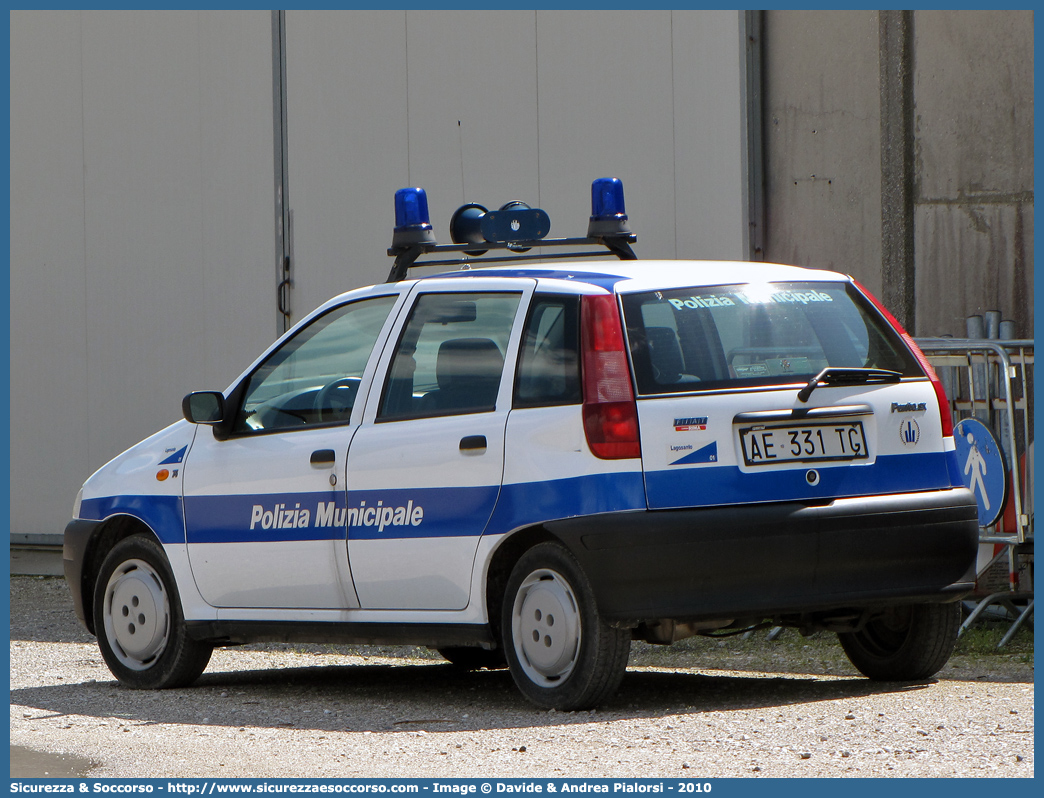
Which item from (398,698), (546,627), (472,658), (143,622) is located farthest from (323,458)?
(472,658)

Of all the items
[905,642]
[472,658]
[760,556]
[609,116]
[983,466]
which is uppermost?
[609,116]

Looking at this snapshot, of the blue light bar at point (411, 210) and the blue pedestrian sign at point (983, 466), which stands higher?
the blue light bar at point (411, 210)

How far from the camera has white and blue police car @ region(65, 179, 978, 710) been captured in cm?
615

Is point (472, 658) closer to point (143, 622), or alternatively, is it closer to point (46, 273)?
point (143, 622)

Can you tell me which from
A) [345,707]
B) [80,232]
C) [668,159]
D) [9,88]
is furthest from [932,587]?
[9,88]

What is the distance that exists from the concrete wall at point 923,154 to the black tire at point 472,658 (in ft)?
11.3

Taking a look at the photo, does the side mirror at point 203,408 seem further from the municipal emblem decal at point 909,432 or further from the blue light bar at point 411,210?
the municipal emblem decal at point 909,432

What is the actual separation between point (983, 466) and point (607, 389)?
10.3 feet

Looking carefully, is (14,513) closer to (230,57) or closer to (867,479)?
(230,57)

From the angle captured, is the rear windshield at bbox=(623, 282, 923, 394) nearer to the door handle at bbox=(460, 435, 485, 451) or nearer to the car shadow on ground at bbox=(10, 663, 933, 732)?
the door handle at bbox=(460, 435, 485, 451)

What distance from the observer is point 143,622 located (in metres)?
7.74

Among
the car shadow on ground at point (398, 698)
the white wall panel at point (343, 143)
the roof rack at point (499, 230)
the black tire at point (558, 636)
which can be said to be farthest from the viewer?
the white wall panel at point (343, 143)

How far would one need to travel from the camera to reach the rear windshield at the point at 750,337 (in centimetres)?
629

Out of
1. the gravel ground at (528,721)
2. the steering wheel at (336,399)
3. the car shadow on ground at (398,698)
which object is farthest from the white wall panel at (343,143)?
the steering wheel at (336,399)
